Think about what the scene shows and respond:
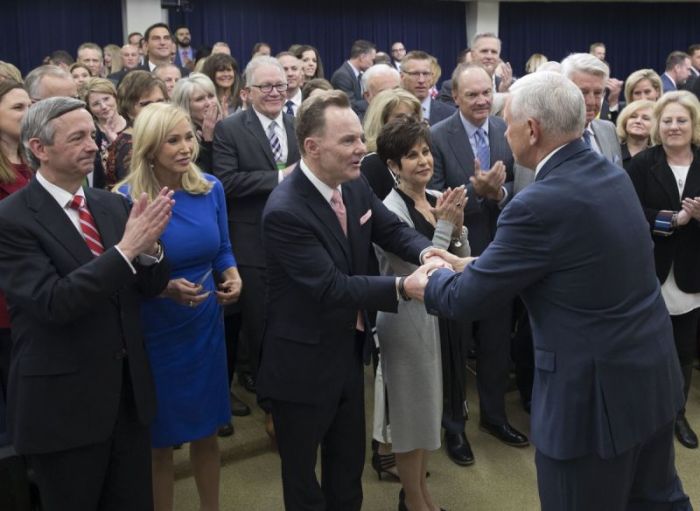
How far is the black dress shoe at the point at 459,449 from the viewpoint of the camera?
3521mm

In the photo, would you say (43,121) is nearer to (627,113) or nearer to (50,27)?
(627,113)

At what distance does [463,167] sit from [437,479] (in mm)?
1431

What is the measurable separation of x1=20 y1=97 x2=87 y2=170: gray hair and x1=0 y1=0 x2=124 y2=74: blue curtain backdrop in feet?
31.3

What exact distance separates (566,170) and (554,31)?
13.7 metres

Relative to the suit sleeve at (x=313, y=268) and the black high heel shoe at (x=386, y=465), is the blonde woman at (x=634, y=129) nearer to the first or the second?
the black high heel shoe at (x=386, y=465)

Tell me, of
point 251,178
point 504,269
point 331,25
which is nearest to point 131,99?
point 251,178

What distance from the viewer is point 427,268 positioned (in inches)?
95.7

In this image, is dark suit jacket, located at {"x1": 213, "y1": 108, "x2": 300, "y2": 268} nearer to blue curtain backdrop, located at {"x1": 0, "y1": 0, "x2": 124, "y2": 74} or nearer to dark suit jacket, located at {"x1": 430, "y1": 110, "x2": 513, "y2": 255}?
dark suit jacket, located at {"x1": 430, "y1": 110, "x2": 513, "y2": 255}

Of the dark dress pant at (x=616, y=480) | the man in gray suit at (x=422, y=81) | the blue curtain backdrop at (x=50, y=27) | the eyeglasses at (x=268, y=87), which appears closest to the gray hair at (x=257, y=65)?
the eyeglasses at (x=268, y=87)

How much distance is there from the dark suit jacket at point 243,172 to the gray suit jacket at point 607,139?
5.25 feet

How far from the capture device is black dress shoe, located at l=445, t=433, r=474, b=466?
3.52 m

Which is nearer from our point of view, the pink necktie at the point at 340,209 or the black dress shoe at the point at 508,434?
the pink necktie at the point at 340,209

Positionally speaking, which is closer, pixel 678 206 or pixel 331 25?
pixel 678 206

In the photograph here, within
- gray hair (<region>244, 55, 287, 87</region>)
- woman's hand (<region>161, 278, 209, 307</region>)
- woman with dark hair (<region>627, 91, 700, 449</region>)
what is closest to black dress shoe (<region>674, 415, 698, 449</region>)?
woman with dark hair (<region>627, 91, 700, 449</region>)
